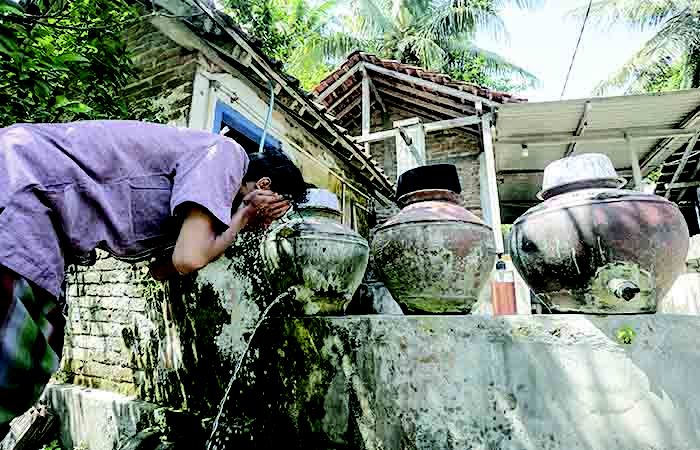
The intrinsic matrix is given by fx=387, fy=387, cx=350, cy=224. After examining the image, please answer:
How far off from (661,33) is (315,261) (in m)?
18.6

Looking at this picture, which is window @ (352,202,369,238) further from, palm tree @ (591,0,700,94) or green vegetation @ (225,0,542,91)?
palm tree @ (591,0,700,94)

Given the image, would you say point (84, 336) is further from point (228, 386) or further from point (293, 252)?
point (293, 252)

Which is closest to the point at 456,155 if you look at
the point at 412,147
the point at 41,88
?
the point at 412,147

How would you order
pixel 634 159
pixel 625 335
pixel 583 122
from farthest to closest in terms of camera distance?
pixel 634 159 → pixel 583 122 → pixel 625 335

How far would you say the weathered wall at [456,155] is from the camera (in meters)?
9.10

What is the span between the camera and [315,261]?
6.03 ft

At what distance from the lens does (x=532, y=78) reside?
15.1m

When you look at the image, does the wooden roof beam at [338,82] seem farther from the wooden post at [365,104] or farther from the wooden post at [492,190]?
the wooden post at [492,190]

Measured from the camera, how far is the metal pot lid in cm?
154

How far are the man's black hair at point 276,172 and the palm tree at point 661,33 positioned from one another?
18.0m

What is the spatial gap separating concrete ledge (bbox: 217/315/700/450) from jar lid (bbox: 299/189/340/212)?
60 cm

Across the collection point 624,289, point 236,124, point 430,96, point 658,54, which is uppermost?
point 658,54

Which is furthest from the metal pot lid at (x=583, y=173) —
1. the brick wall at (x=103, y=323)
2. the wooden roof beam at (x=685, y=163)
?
the wooden roof beam at (x=685, y=163)

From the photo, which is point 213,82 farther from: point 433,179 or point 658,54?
point 658,54
